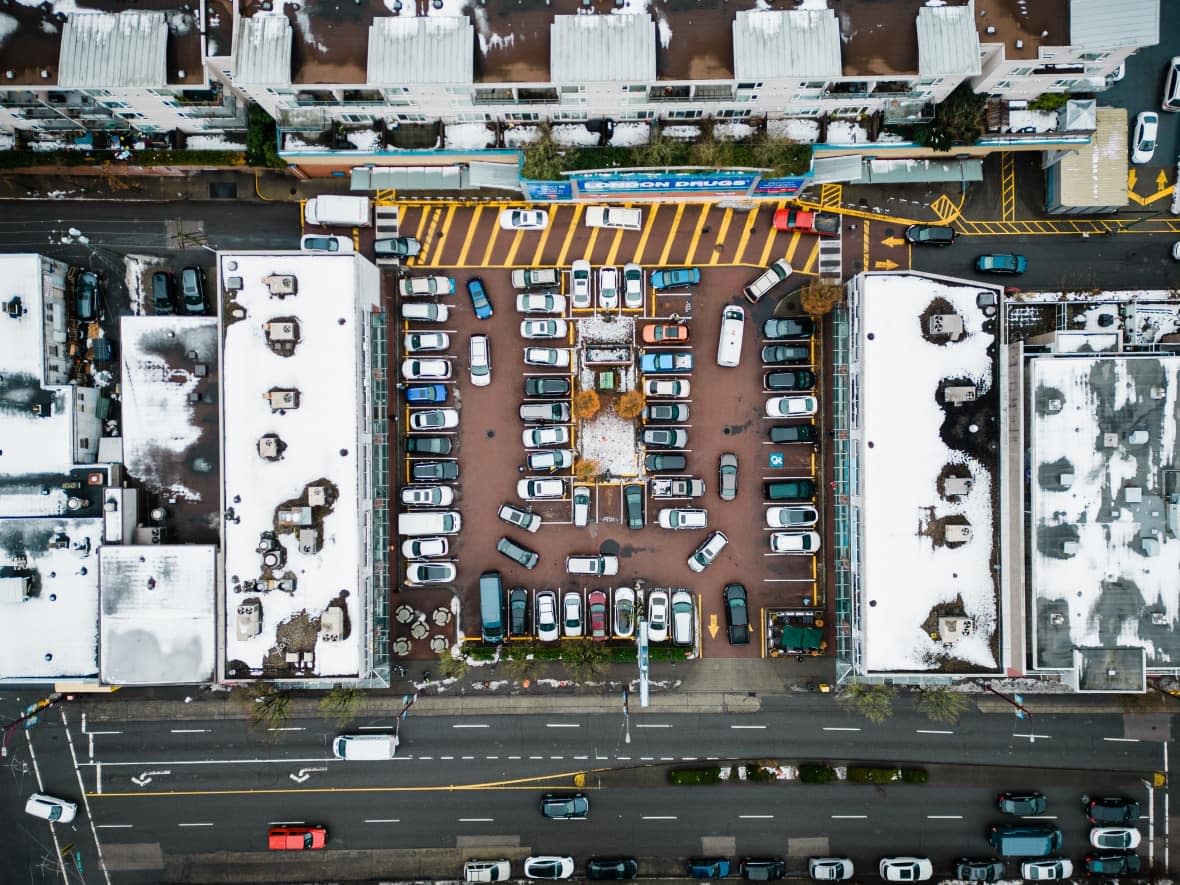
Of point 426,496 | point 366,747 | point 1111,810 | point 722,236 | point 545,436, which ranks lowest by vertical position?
point 1111,810

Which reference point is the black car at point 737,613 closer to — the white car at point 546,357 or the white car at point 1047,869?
the white car at point 546,357

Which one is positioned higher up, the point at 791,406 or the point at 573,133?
the point at 573,133

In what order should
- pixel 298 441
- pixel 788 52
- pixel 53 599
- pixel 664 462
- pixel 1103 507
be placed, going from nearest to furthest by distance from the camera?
pixel 788 52
pixel 1103 507
pixel 298 441
pixel 53 599
pixel 664 462

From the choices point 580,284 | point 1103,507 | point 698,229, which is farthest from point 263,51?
point 1103,507

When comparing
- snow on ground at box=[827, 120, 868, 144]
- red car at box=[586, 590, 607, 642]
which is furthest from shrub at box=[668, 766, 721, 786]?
snow on ground at box=[827, 120, 868, 144]

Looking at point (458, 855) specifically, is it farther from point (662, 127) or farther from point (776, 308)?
point (662, 127)

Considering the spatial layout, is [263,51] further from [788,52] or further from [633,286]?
[788,52]
